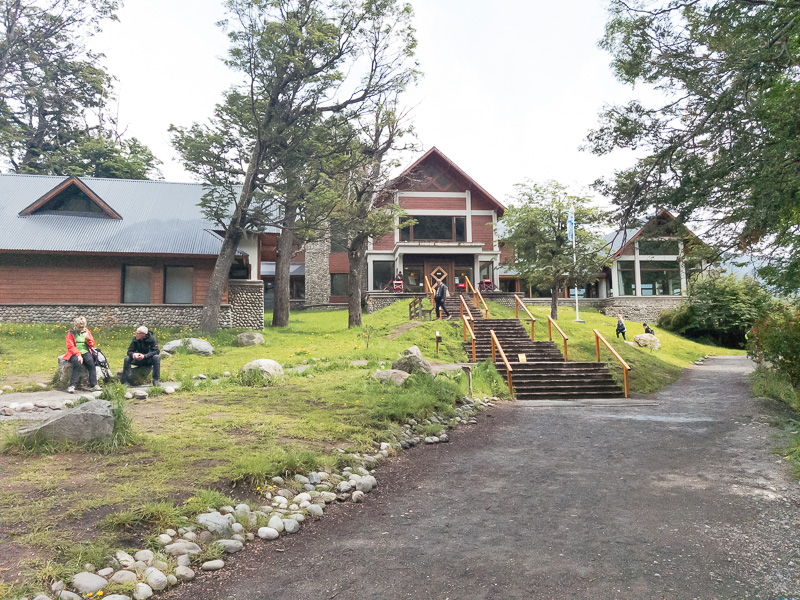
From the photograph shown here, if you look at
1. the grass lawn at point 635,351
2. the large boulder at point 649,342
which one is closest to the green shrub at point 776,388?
the grass lawn at point 635,351

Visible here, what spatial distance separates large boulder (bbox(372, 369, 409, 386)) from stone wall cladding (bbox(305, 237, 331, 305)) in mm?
26255

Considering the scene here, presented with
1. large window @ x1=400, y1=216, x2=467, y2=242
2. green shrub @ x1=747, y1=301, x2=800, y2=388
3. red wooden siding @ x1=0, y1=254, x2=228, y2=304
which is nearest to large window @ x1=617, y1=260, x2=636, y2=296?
large window @ x1=400, y1=216, x2=467, y2=242

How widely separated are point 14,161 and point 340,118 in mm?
25720

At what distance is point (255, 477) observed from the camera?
17.2 feet

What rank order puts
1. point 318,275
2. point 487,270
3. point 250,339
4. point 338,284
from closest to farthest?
point 250,339
point 487,270
point 318,275
point 338,284

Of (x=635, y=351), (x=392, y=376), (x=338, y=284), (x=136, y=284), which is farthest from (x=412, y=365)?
(x=338, y=284)

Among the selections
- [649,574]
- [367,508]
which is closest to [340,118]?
[367,508]

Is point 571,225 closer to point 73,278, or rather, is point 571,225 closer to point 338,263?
point 338,263

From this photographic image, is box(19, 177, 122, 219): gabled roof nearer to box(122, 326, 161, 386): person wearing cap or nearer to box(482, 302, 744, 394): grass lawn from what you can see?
box(122, 326, 161, 386): person wearing cap

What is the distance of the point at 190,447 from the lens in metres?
6.13

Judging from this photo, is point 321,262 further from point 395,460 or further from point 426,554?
point 426,554

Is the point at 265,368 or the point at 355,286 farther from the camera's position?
the point at 355,286

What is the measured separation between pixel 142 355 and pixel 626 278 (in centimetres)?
3429

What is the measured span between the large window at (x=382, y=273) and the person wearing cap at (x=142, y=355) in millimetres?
22338
